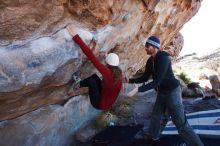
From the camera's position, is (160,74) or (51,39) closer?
(51,39)

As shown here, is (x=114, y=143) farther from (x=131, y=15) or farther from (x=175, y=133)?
(x=131, y=15)

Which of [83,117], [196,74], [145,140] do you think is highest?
[196,74]

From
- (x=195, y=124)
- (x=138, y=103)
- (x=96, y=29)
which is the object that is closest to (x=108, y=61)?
(x=96, y=29)

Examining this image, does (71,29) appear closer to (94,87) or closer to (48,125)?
(94,87)

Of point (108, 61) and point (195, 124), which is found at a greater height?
point (108, 61)

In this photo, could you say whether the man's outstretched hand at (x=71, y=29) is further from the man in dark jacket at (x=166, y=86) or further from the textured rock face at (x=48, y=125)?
the textured rock face at (x=48, y=125)

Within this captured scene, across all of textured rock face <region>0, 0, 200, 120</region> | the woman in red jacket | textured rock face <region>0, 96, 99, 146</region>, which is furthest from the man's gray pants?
textured rock face <region>0, 96, 99, 146</region>

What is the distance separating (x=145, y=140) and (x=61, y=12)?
13.1ft

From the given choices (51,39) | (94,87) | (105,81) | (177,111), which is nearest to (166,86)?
(177,111)

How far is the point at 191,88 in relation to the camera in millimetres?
11492

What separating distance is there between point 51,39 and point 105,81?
1.40 metres

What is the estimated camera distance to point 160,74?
667 cm

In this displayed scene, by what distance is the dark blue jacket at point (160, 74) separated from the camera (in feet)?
21.8

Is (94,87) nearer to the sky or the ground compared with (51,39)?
nearer to the ground
